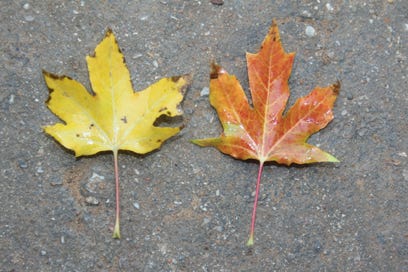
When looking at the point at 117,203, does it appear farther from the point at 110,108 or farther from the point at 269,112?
the point at 269,112

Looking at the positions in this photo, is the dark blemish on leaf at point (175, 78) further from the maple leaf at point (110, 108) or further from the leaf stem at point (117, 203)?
the leaf stem at point (117, 203)

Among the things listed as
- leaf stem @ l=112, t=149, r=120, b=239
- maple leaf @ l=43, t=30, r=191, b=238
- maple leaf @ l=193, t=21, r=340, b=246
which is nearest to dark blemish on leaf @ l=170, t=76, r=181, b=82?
maple leaf @ l=43, t=30, r=191, b=238

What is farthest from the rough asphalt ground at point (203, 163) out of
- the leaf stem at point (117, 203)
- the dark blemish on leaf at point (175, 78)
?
the dark blemish on leaf at point (175, 78)

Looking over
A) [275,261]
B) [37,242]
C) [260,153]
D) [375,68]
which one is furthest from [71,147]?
[375,68]

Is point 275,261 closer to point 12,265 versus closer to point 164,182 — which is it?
point 164,182

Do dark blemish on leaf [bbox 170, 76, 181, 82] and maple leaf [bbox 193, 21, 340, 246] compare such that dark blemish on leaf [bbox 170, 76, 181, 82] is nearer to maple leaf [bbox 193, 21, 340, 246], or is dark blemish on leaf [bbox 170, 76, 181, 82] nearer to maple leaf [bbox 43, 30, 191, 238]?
maple leaf [bbox 43, 30, 191, 238]
